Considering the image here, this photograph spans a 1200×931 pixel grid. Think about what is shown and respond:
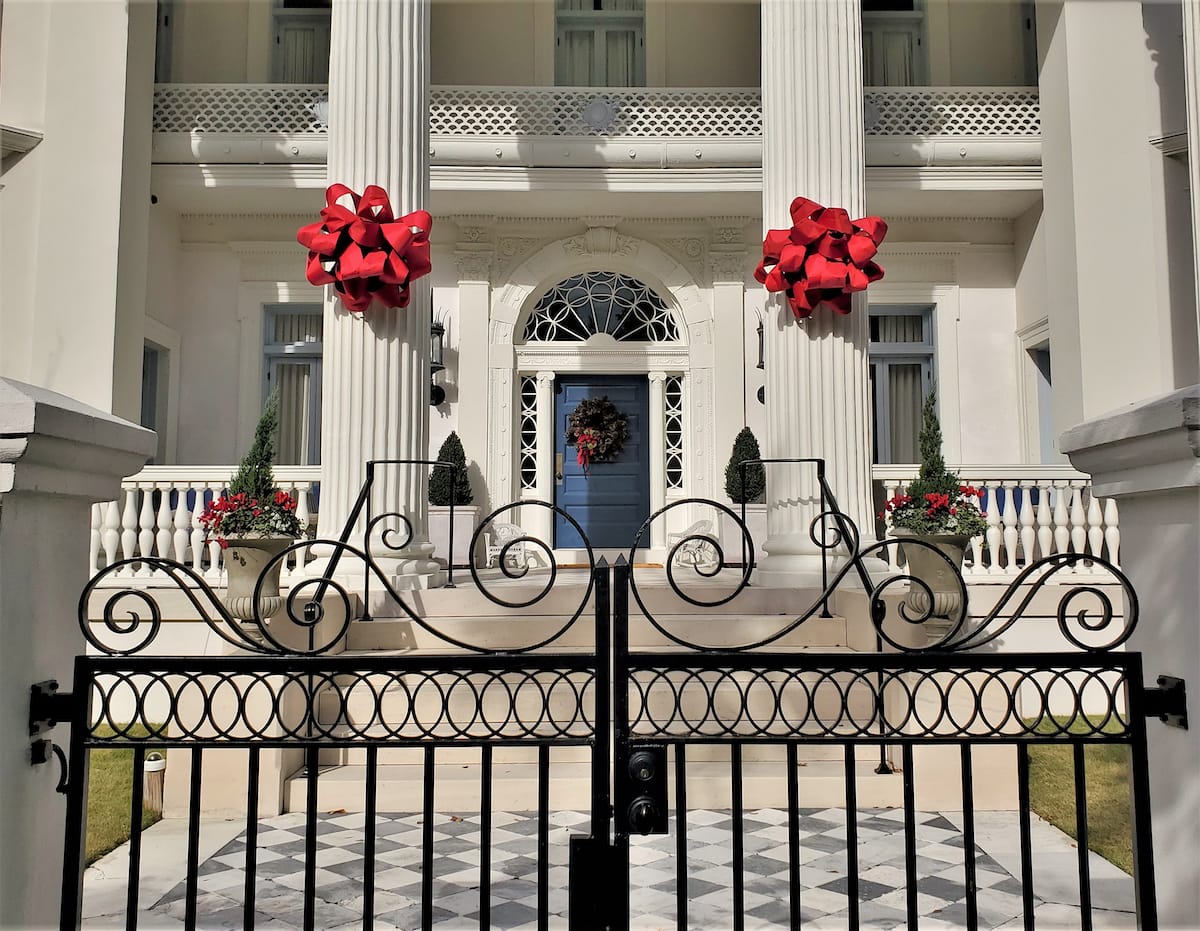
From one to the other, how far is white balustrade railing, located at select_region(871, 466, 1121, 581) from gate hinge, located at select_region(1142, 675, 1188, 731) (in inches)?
225

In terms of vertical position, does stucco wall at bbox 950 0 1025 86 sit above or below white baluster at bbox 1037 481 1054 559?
above

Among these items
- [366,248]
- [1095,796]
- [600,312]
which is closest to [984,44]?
[600,312]

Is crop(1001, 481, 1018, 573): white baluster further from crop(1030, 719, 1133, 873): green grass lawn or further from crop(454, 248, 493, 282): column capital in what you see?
crop(454, 248, 493, 282): column capital

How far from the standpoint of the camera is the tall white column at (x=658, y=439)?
10945 millimetres

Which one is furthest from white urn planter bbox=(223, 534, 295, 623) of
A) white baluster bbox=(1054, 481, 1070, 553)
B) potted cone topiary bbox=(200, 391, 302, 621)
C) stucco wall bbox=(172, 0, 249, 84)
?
stucco wall bbox=(172, 0, 249, 84)

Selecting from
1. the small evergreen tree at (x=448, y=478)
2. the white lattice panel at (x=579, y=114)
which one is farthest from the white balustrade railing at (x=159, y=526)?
the white lattice panel at (x=579, y=114)

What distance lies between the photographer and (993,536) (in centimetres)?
790

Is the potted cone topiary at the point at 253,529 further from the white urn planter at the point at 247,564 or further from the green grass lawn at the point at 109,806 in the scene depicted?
the green grass lawn at the point at 109,806

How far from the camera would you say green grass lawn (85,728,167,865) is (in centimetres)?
393

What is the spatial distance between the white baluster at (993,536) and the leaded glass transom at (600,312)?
437cm

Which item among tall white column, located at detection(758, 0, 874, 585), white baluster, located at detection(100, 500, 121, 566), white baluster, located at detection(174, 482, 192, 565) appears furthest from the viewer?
white baluster, located at detection(174, 482, 192, 565)

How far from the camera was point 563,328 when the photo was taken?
438 inches

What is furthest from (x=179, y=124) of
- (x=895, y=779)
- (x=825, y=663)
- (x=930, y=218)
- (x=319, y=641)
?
(x=825, y=663)

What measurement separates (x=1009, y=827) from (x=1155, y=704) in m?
2.53
